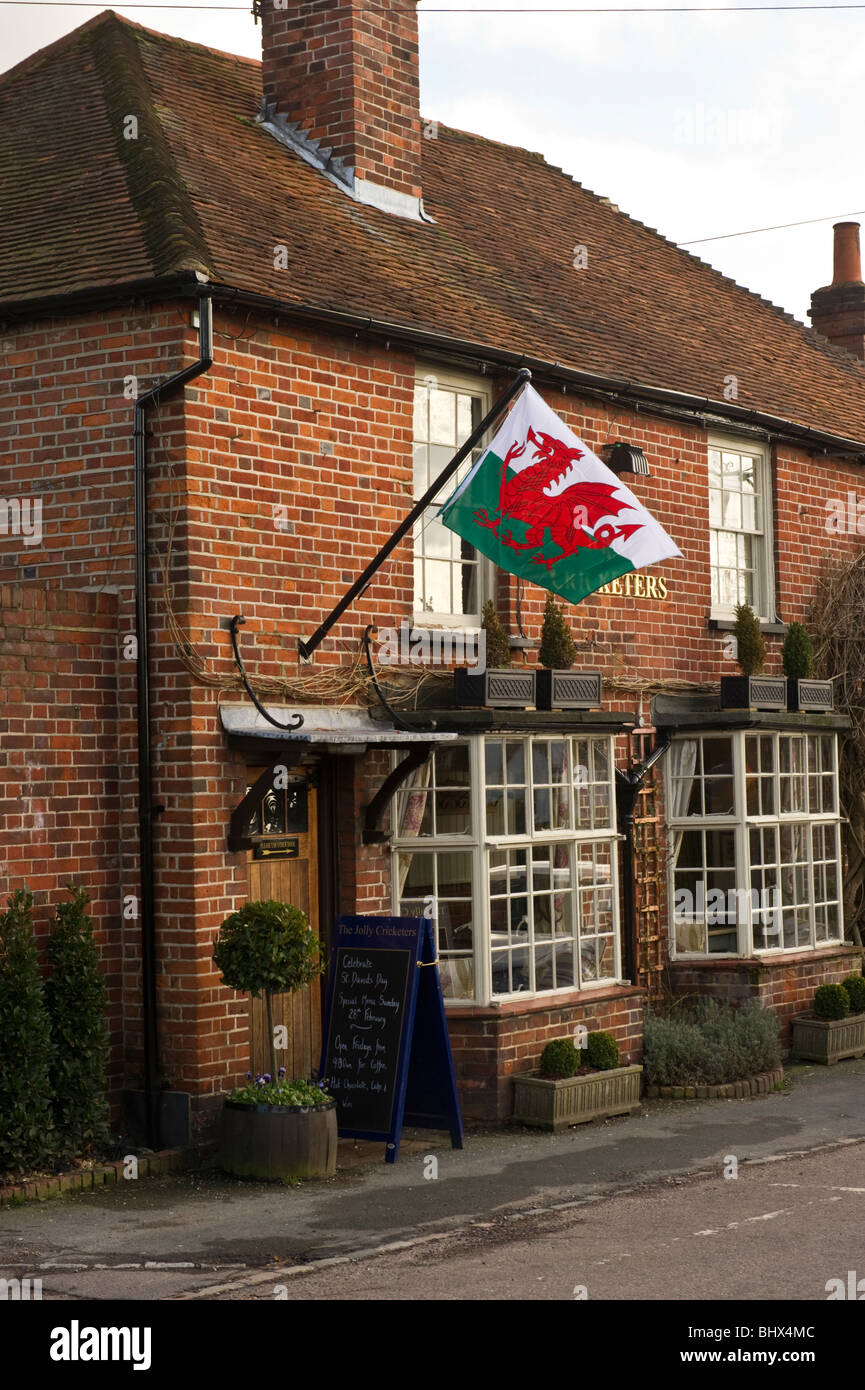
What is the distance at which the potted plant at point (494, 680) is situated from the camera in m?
11.7

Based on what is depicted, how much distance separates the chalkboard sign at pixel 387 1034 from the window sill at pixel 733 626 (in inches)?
215

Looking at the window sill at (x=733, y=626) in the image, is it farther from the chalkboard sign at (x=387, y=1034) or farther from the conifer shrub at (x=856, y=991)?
the chalkboard sign at (x=387, y=1034)

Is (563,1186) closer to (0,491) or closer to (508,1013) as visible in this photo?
(508,1013)

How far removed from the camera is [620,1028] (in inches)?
509

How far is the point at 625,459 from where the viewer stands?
44.4 feet

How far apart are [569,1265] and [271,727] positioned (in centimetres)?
405

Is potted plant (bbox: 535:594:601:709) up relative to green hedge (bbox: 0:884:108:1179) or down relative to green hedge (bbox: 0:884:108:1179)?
up

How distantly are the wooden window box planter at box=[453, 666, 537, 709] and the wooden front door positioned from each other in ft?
3.95

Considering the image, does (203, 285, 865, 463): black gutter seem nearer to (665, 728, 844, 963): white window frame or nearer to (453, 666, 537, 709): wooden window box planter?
(453, 666, 537, 709): wooden window box planter

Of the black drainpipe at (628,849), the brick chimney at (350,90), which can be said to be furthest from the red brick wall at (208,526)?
the black drainpipe at (628,849)

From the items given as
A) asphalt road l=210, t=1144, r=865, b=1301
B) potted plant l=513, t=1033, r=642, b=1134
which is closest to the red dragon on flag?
potted plant l=513, t=1033, r=642, b=1134

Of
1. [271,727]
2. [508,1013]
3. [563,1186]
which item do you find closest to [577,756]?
[508,1013]

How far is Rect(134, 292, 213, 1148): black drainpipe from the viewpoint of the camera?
34.4 ft

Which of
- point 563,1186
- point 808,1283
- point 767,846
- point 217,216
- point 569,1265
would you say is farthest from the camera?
point 767,846
